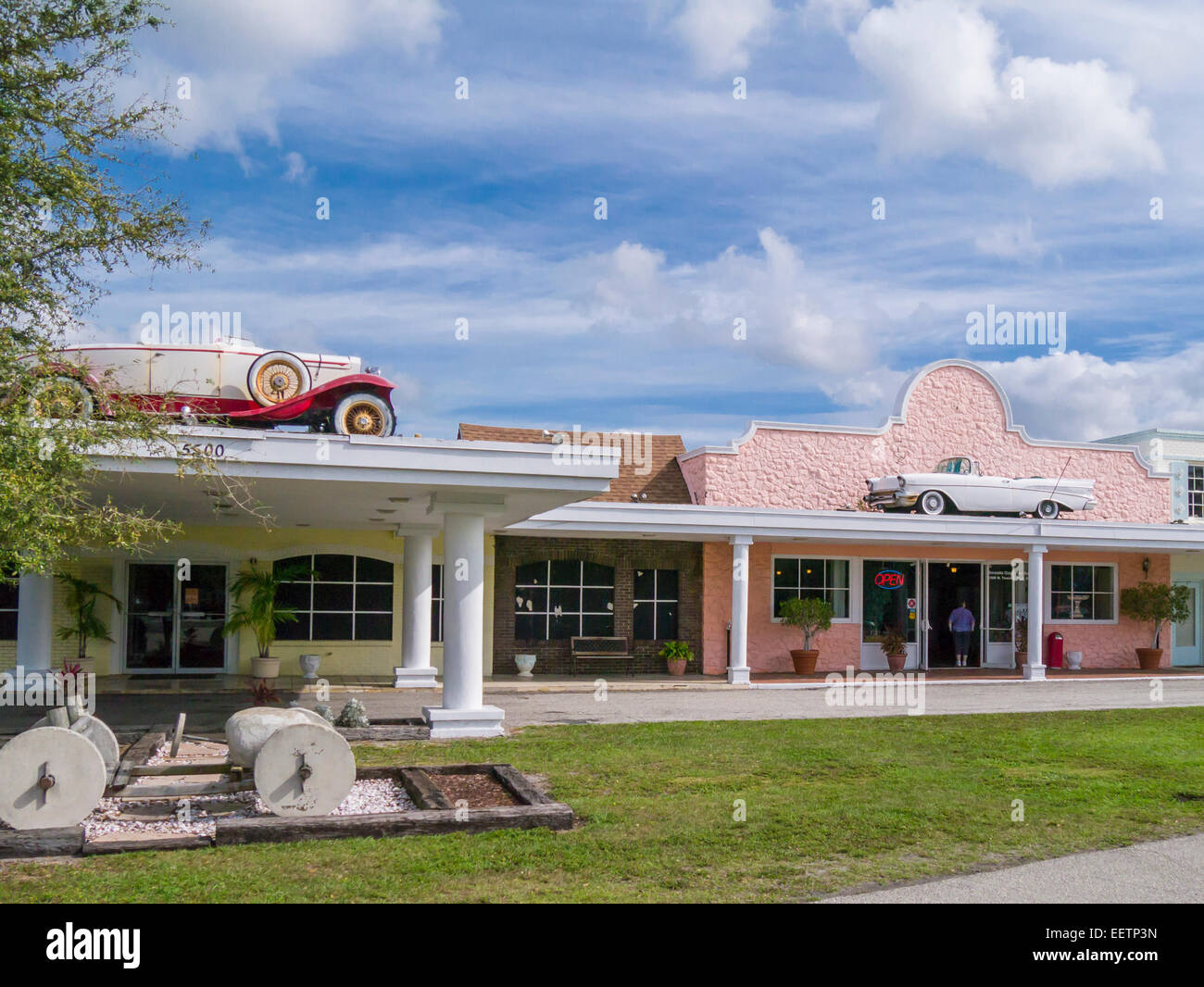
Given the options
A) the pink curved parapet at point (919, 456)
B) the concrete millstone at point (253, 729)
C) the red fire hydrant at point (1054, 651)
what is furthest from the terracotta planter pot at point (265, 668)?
the red fire hydrant at point (1054, 651)

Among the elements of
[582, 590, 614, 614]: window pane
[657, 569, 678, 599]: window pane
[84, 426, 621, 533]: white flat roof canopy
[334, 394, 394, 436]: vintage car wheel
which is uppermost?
[334, 394, 394, 436]: vintage car wheel

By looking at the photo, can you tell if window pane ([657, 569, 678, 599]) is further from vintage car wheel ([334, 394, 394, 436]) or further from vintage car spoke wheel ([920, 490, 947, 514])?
vintage car wheel ([334, 394, 394, 436])

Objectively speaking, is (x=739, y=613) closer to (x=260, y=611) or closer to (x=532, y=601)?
(x=532, y=601)

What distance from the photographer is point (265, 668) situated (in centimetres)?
1820

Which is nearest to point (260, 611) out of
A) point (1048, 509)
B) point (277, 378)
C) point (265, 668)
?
point (265, 668)

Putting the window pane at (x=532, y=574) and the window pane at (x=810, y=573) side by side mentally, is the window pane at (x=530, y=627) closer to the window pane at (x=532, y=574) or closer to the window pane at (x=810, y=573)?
the window pane at (x=532, y=574)

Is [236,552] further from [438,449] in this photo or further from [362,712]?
[438,449]

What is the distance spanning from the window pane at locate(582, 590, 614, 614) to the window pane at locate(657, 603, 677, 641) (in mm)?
965

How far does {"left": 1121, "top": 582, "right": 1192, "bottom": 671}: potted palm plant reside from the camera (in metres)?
23.1

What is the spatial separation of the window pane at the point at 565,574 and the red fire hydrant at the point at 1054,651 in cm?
1002

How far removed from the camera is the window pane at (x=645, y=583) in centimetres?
2094

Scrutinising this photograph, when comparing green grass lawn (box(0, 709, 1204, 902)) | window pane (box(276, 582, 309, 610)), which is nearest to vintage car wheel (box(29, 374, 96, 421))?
green grass lawn (box(0, 709, 1204, 902))

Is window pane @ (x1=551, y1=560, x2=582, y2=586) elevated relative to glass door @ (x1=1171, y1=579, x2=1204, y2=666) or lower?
elevated
